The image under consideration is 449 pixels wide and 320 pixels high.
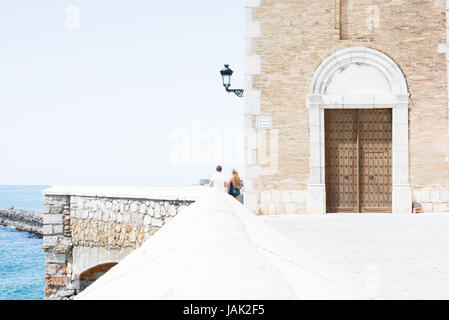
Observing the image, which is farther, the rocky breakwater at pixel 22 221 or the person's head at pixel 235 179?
the rocky breakwater at pixel 22 221

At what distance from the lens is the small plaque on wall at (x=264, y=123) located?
10.9 m

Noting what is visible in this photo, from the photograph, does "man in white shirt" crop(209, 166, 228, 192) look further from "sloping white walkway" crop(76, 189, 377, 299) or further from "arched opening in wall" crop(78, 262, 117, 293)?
"sloping white walkway" crop(76, 189, 377, 299)

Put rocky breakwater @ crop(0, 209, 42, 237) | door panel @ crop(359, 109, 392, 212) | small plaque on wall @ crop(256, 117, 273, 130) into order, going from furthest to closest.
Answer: rocky breakwater @ crop(0, 209, 42, 237) → door panel @ crop(359, 109, 392, 212) → small plaque on wall @ crop(256, 117, 273, 130)

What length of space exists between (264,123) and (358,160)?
99.5 inches

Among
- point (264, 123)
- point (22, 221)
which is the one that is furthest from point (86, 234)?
point (22, 221)

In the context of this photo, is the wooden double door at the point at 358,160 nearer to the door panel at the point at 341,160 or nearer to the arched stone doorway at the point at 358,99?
the door panel at the point at 341,160

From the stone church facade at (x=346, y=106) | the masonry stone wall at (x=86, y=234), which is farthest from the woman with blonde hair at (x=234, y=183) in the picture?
the masonry stone wall at (x=86, y=234)

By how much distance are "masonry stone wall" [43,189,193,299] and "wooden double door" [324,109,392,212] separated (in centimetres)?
473

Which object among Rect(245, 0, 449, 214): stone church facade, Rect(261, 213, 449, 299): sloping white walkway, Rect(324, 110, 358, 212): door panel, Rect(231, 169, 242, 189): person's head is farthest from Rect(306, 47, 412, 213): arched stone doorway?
Rect(261, 213, 449, 299): sloping white walkway

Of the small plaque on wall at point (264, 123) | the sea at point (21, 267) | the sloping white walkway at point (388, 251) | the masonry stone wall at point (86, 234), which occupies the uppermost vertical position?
the small plaque on wall at point (264, 123)

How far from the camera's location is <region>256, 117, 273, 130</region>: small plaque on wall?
10930 mm

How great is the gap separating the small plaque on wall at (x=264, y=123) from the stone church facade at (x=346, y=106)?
0.02 metres

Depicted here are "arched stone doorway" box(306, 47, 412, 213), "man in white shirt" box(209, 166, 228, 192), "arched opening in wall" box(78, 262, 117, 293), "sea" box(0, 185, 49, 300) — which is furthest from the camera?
"sea" box(0, 185, 49, 300)
